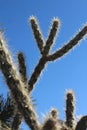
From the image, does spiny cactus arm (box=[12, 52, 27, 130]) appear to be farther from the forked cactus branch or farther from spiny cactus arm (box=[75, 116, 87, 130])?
spiny cactus arm (box=[75, 116, 87, 130])

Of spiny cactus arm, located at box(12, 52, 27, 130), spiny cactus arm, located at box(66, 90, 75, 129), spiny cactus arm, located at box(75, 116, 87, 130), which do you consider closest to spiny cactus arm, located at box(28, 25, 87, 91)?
spiny cactus arm, located at box(12, 52, 27, 130)

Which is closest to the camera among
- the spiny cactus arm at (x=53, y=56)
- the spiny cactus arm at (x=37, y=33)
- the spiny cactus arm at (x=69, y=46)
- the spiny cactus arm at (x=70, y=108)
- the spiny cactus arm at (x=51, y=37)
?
the spiny cactus arm at (x=70, y=108)

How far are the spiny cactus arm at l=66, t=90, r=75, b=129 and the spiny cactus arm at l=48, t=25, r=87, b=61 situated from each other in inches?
79.4

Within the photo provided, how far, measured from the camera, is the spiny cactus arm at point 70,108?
18.6 feet

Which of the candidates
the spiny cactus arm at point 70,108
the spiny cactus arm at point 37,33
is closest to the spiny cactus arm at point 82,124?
the spiny cactus arm at point 70,108

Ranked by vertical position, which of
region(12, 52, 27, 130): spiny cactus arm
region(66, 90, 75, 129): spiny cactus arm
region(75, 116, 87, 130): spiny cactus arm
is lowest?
region(75, 116, 87, 130): spiny cactus arm

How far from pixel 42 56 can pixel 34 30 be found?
36.4 inches

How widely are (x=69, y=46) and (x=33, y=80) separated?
166 cm

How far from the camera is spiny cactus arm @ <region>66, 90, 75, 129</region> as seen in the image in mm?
5665

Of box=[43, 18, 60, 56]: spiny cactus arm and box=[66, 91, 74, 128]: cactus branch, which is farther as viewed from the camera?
box=[43, 18, 60, 56]: spiny cactus arm

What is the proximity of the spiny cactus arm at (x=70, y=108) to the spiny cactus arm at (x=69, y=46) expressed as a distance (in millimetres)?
2016

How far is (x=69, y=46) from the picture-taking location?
8.28 metres

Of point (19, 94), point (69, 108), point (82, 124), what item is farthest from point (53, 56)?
point (82, 124)

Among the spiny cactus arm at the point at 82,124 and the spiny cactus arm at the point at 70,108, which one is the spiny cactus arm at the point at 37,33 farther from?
the spiny cactus arm at the point at 82,124
